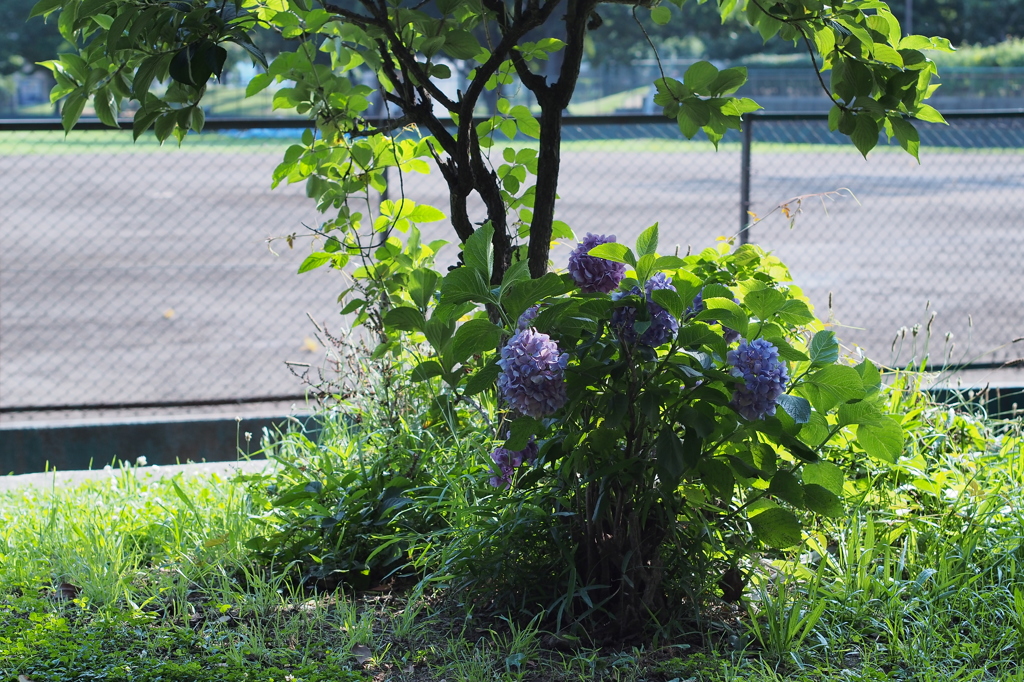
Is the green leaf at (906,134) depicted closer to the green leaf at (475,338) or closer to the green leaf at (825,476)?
the green leaf at (825,476)

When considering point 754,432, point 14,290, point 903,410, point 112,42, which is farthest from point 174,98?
point 14,290

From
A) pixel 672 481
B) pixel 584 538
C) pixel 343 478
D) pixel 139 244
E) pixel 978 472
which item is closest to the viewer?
pixel 672 481

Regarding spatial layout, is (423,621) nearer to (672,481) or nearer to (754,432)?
(672,481)

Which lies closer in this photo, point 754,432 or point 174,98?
point 754,432

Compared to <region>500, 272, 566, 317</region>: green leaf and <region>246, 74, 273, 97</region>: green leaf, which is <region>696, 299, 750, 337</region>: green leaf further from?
<region>246, 74, 273, 97</region>: green leaf

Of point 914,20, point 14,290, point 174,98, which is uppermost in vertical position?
point 914,20

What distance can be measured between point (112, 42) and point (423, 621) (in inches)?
65.9

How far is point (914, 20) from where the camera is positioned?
3900 cm

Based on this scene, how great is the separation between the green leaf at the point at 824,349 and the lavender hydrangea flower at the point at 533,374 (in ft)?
2.05

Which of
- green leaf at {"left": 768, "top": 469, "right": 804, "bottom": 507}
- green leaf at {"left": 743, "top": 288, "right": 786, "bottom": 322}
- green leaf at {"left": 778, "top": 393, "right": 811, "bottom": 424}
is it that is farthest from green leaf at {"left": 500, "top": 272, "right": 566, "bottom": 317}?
green leaf at {"left": 768, "top": 469, "right": 804, "bottom": 507}

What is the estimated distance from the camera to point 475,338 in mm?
2344

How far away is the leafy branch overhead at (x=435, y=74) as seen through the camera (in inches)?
88.4

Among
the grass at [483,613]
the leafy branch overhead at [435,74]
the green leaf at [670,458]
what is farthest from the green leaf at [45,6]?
the green leaf at [670,458]

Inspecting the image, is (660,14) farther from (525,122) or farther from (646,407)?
(646,407)
